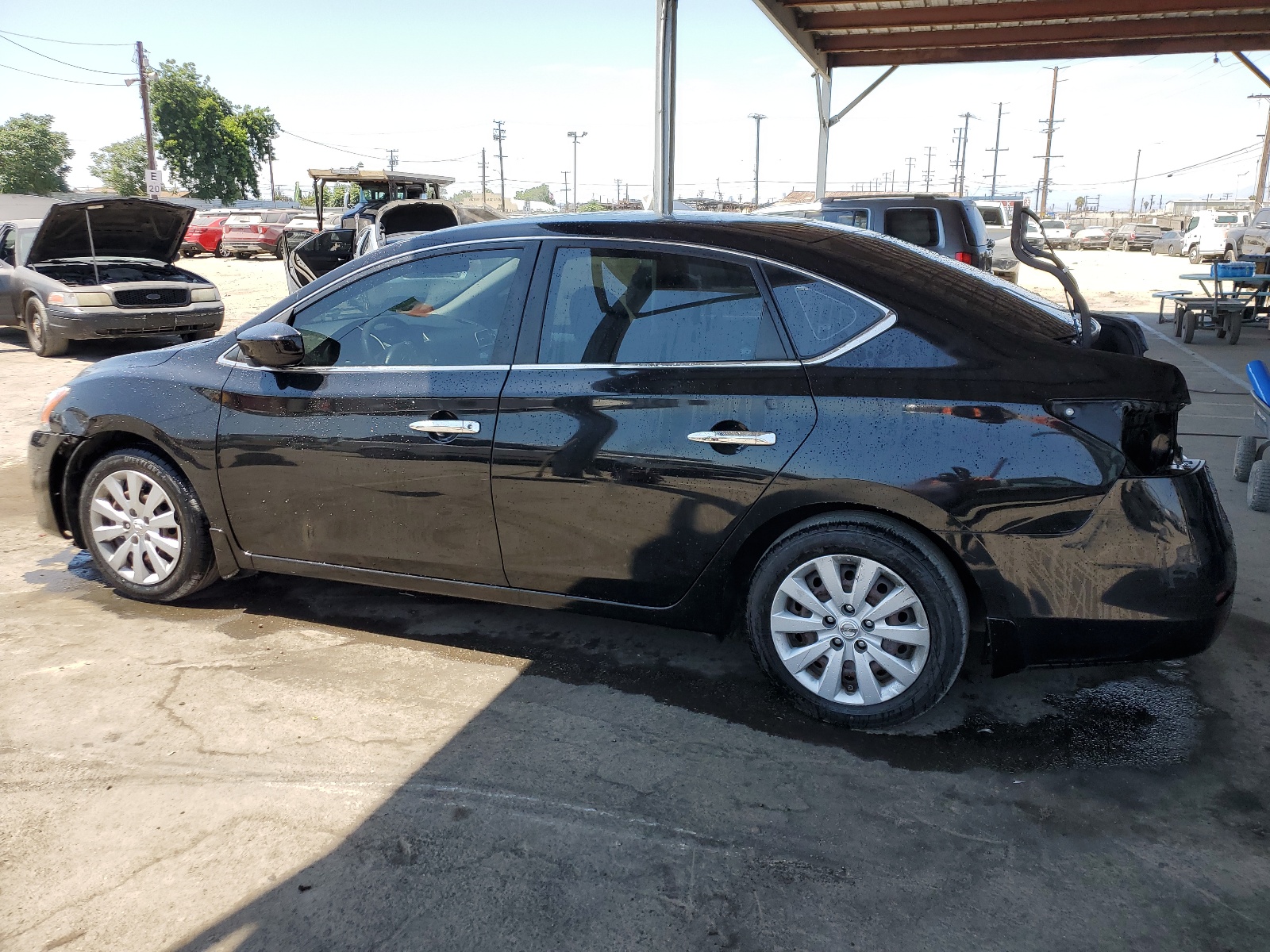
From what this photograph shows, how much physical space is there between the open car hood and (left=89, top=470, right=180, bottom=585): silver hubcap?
7.12 metres

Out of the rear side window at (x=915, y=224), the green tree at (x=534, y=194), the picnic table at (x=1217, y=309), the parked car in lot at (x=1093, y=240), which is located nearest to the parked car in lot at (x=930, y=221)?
the rear side window at (x=915, y=224)

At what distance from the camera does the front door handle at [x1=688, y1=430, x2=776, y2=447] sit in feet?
9.96

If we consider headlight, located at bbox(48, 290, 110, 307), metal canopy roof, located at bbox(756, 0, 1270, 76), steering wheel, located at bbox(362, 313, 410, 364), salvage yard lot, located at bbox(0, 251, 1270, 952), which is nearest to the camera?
salvage yard lot, located at bbox(0, 251, 1270, 952)

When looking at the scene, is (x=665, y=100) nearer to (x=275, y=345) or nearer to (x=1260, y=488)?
(x=1260, y=488)

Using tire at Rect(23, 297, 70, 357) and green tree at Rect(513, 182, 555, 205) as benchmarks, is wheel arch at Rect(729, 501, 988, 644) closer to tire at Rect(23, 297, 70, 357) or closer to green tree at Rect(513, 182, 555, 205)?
tire at Rect(23, 297, 70, 357)

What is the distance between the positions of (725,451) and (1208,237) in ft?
123

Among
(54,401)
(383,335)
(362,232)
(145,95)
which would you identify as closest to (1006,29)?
(362,232)

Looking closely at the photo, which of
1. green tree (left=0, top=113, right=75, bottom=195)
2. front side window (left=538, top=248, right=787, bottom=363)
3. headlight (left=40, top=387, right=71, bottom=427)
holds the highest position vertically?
green tree (left=0, top=113, right=75, bottom=195)

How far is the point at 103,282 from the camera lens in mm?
11242

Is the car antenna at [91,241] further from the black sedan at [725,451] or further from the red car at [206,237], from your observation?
the red car at [206,237]

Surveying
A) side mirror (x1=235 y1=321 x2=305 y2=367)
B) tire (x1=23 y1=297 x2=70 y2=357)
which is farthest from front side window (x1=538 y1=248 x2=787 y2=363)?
tire (x1=23 y1=297 x2=70 y2=357)

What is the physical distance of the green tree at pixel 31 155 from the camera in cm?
5834

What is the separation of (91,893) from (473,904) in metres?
0.96

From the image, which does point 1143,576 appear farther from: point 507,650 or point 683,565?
point 507,650
